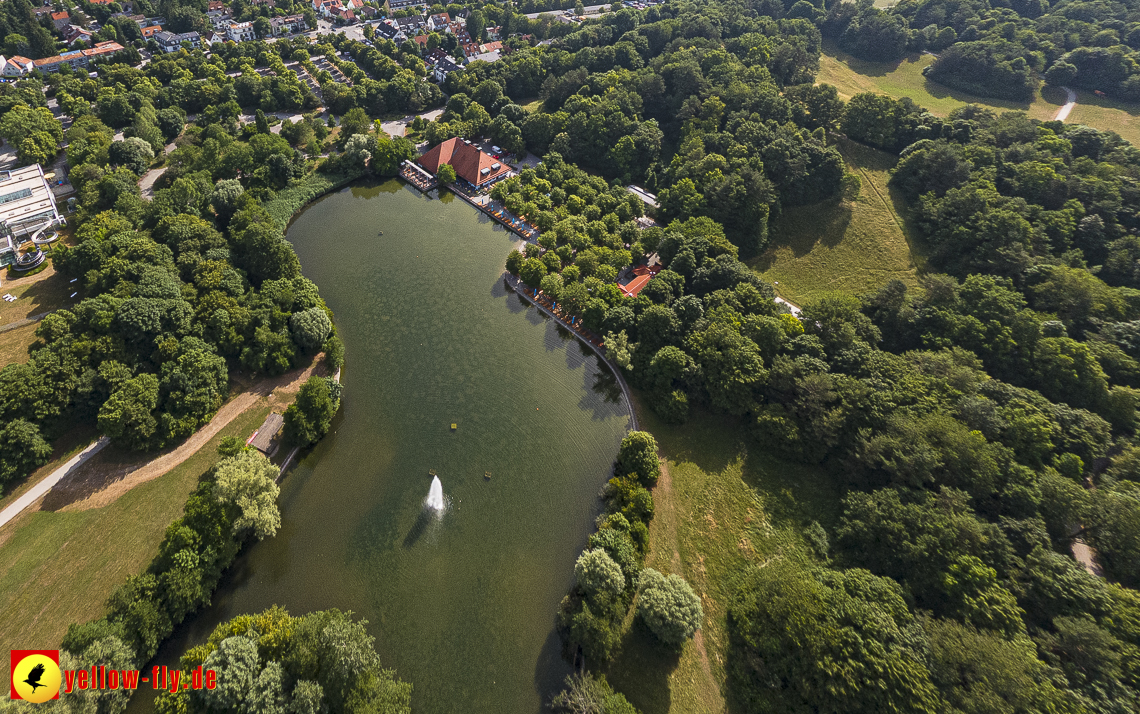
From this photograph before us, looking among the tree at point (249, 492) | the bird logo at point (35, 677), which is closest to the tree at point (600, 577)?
the tree at point (249, 492)

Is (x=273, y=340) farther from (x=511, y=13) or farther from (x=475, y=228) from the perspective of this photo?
(x=511, y=13)

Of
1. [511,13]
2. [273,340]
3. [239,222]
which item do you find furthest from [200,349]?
[511,13]

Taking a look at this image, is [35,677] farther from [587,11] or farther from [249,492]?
[587,11]

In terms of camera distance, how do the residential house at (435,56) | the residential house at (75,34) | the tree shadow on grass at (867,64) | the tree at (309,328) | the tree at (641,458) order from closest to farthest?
1. the tree at (641,458)
2. the tree at (309,328)
3. the tree shadow on grass at (867,64)
4. the residential house at (75,34)
5. the residential house at (435,56)

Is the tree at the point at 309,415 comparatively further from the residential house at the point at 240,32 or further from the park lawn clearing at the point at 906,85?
the residential house at the point at 240,32

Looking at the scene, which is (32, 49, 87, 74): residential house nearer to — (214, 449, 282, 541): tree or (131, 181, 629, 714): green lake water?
(131, 181, 629, 714): green lake water

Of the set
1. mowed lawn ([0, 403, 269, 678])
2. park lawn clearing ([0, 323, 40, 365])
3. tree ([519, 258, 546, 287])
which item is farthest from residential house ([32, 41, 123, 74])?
tree ([519, 258, 546, 287])
